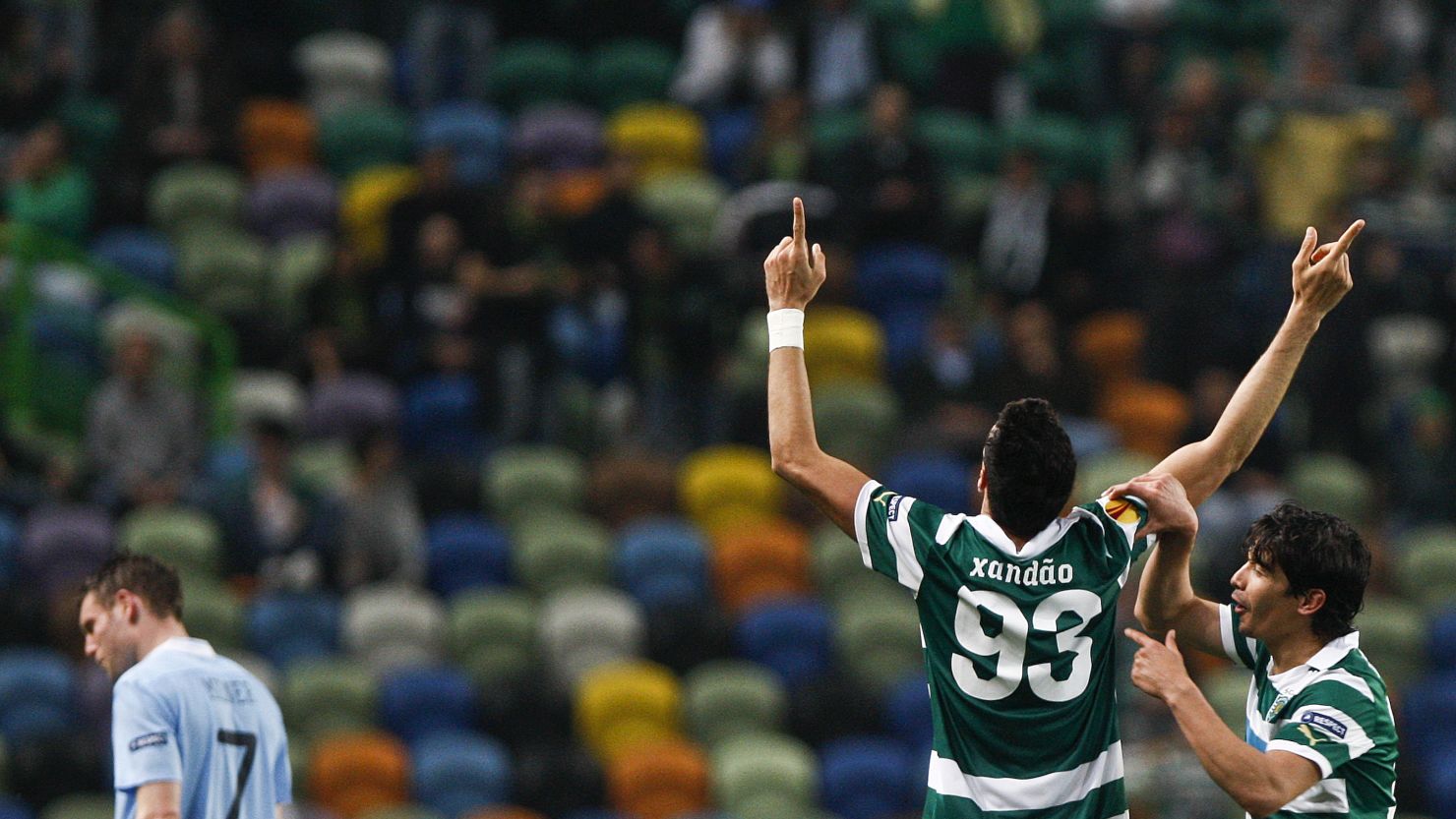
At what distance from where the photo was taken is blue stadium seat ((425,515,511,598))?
43.3ft

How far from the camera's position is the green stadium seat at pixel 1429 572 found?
47.7 feet

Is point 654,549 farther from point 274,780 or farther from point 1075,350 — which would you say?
point 274,780

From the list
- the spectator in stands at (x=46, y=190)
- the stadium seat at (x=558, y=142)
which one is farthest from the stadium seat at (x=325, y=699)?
the stadium seat at (x=558, y=142)

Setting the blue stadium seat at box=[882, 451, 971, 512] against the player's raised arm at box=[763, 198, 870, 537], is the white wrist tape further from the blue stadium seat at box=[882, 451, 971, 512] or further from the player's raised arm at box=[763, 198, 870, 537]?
the blue stadium seat at box=[882, 451, 971, 512]

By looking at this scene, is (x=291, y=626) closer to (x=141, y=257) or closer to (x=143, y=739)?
(x=141, y=257)

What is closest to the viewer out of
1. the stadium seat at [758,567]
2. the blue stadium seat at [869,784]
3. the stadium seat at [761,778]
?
the stadium seat at [761,778]

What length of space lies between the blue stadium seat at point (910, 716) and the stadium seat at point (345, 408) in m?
3.69

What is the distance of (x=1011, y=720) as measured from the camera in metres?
4.86

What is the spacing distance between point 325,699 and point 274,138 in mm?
5737

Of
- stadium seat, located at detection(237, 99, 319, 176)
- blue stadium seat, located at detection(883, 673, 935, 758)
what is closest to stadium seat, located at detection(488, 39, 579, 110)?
stadium seat, located at detection(237, 99, 319, 176)

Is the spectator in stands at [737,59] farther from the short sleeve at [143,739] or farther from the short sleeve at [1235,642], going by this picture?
the short sleeve at [1235,642]

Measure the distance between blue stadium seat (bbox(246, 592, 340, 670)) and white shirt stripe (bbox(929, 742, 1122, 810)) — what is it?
7.95 metres

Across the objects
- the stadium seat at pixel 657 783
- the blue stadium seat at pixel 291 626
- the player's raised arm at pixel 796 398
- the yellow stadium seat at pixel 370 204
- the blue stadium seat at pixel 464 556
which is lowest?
the player's raised arm at pixel 796 398

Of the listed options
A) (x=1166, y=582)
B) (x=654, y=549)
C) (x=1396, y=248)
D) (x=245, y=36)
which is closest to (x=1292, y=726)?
(x=1166, y=582)
